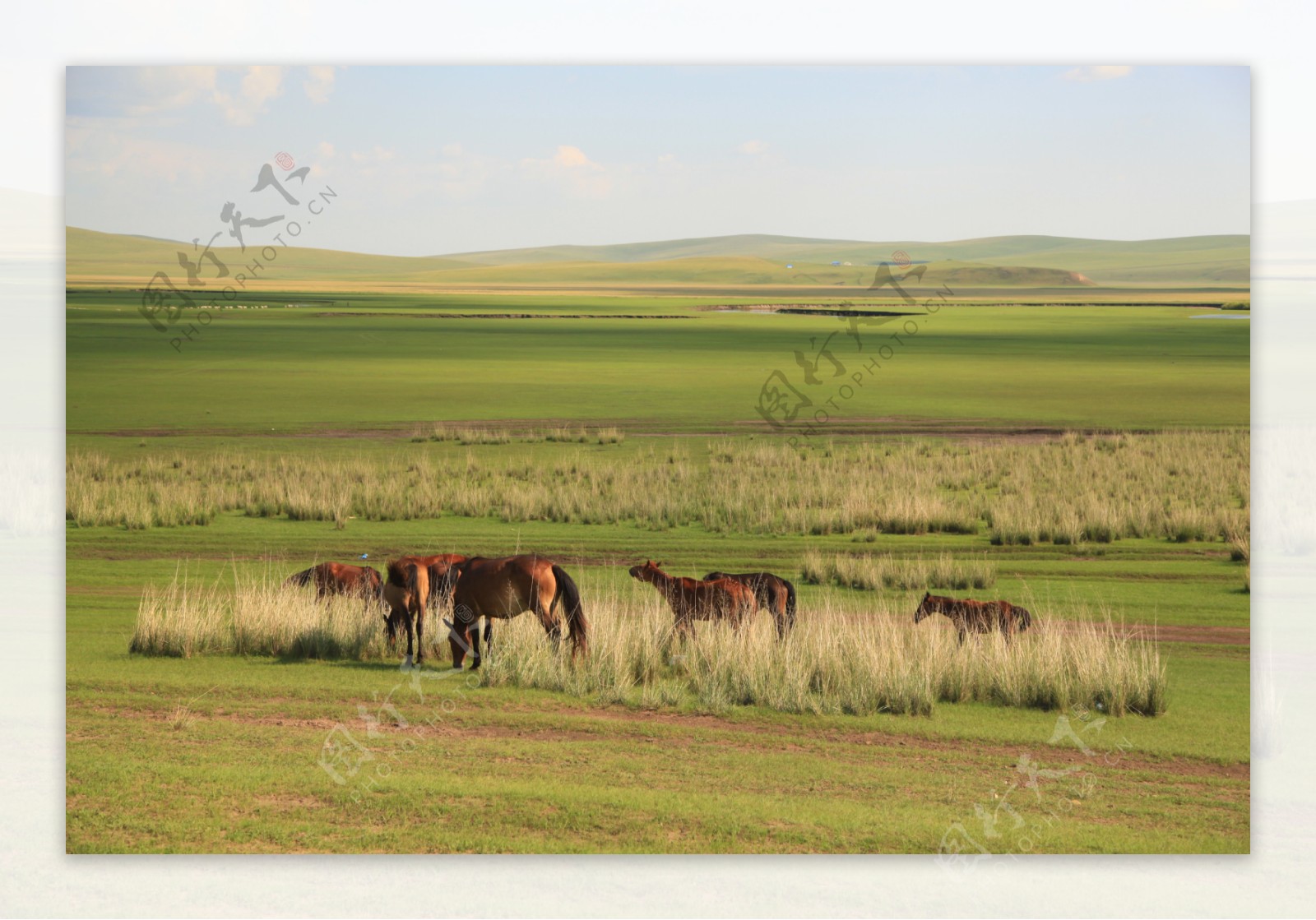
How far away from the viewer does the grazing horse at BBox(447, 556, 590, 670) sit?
978 cm

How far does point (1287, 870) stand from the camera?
8.72 m

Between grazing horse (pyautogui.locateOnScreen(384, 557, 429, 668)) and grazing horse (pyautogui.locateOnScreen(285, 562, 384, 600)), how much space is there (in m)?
1.17

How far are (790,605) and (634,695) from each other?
203 centimetres

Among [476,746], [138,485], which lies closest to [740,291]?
[138,485]

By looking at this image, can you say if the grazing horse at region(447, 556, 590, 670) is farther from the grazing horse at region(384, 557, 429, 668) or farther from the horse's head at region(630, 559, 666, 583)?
the horse's head at region(630, 559, 666, 583)

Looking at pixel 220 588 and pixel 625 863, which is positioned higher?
pixel 220 588

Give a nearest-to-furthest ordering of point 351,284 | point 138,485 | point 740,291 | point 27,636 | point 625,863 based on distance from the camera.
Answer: point 625,863, point 27,636, point 138,485, point 740,291, point 351,284

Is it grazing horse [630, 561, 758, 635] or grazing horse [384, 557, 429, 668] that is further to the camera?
grazing horse [630, 561, 758, 635]

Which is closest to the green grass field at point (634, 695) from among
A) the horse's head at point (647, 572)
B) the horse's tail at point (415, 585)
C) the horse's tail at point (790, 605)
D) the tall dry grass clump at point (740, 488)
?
the tall dry grass clump at point (740, 488)

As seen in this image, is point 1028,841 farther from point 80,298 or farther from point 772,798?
point 80,298

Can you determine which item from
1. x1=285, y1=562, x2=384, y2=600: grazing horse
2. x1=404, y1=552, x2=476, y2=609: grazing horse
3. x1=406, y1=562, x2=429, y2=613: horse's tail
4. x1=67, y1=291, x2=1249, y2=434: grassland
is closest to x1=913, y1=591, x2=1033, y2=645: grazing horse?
x1=404, y1=552, x2=476, y2=609: grazing horse

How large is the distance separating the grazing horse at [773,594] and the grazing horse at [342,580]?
3239 mm

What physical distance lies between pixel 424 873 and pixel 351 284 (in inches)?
4057

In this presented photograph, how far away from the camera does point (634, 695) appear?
9.69m
